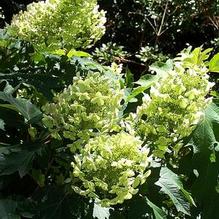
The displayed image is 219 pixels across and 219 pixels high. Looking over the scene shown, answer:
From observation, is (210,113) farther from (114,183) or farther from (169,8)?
Result: (169,8)

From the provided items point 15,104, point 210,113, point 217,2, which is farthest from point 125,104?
point 217,2

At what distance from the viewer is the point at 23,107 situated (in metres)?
2.14

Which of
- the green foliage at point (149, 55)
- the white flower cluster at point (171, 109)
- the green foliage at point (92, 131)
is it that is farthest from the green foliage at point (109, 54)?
the white flower cluster at point (171, 109)

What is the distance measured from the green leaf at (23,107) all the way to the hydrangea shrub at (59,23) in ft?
1.47

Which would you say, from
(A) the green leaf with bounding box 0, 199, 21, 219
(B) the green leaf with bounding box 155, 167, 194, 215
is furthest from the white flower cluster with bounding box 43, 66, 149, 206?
(B) the green leaf with bounding box 155, 167, 194, 215

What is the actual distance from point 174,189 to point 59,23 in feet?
3.02

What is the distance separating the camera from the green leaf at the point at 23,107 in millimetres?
2096

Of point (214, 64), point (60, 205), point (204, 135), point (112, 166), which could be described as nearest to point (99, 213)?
point (60, 205)

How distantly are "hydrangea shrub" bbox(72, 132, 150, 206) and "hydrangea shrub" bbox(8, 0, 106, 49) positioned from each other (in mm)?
863

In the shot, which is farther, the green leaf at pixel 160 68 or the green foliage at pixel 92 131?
the green leaf at pixel 160 68

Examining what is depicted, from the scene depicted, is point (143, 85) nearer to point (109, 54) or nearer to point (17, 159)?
point (17, 159)

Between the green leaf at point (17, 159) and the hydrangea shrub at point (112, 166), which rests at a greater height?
the green leaf at point (17, 159)

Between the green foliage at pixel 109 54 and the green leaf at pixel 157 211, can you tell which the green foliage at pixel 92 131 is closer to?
the green leaf at pixel 157 211

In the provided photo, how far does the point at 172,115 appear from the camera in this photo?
6.05 ft
